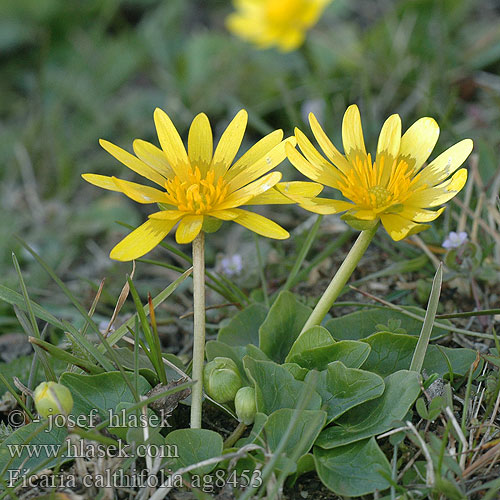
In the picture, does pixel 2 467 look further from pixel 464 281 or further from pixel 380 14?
pixel 380 14

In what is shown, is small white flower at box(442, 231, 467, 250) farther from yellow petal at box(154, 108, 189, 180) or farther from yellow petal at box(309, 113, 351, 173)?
yellow petal at box(154, 108, 189, 180)

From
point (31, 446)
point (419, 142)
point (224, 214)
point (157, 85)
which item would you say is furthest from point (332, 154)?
point (157, 85)

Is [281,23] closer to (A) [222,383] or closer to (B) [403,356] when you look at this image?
(B) [403,356]

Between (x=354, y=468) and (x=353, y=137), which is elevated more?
(x=353, y=137)

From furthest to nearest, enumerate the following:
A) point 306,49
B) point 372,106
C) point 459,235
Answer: point 306,49 < point 372,106 < point 459,235

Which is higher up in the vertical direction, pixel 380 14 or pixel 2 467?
pixel 380 14

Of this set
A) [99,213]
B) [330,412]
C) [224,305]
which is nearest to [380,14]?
[99,213]
